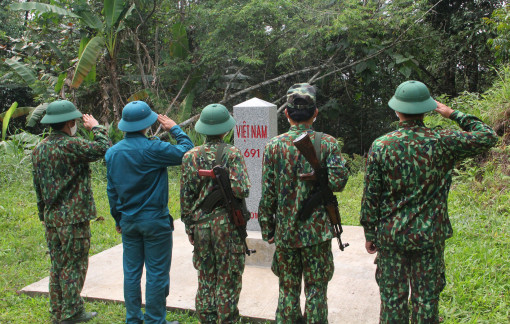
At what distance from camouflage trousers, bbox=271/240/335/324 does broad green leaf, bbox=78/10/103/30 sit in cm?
874

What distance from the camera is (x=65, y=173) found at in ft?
12.9

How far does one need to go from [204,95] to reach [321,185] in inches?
387

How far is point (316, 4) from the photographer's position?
440 inches

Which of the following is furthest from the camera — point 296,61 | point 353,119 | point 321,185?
point 353,119

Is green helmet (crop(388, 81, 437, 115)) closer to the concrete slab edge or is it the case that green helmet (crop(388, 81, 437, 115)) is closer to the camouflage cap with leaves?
the camouflage cap with leaves

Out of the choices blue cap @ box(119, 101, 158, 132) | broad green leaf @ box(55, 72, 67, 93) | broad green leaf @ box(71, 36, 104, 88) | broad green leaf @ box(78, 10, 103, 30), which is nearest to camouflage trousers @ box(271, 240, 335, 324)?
blue cap @ box(119, 101, 158, 132)

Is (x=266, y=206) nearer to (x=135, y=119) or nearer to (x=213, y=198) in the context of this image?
(x=213, y=198)

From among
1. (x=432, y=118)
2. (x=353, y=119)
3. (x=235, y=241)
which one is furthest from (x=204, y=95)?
(x=235, y=241)

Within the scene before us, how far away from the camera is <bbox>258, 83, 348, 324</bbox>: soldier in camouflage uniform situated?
122 inches

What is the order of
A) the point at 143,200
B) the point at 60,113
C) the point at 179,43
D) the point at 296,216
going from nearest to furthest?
1. the point at 296,216
2. the point at 143,200
3. the point at 60,113
4. the point at 179,43

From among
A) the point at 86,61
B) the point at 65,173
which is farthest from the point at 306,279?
the point at 86,61

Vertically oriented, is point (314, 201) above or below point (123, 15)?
below

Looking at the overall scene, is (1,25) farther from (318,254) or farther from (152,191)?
(318,254)

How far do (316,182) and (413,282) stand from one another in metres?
0.89
